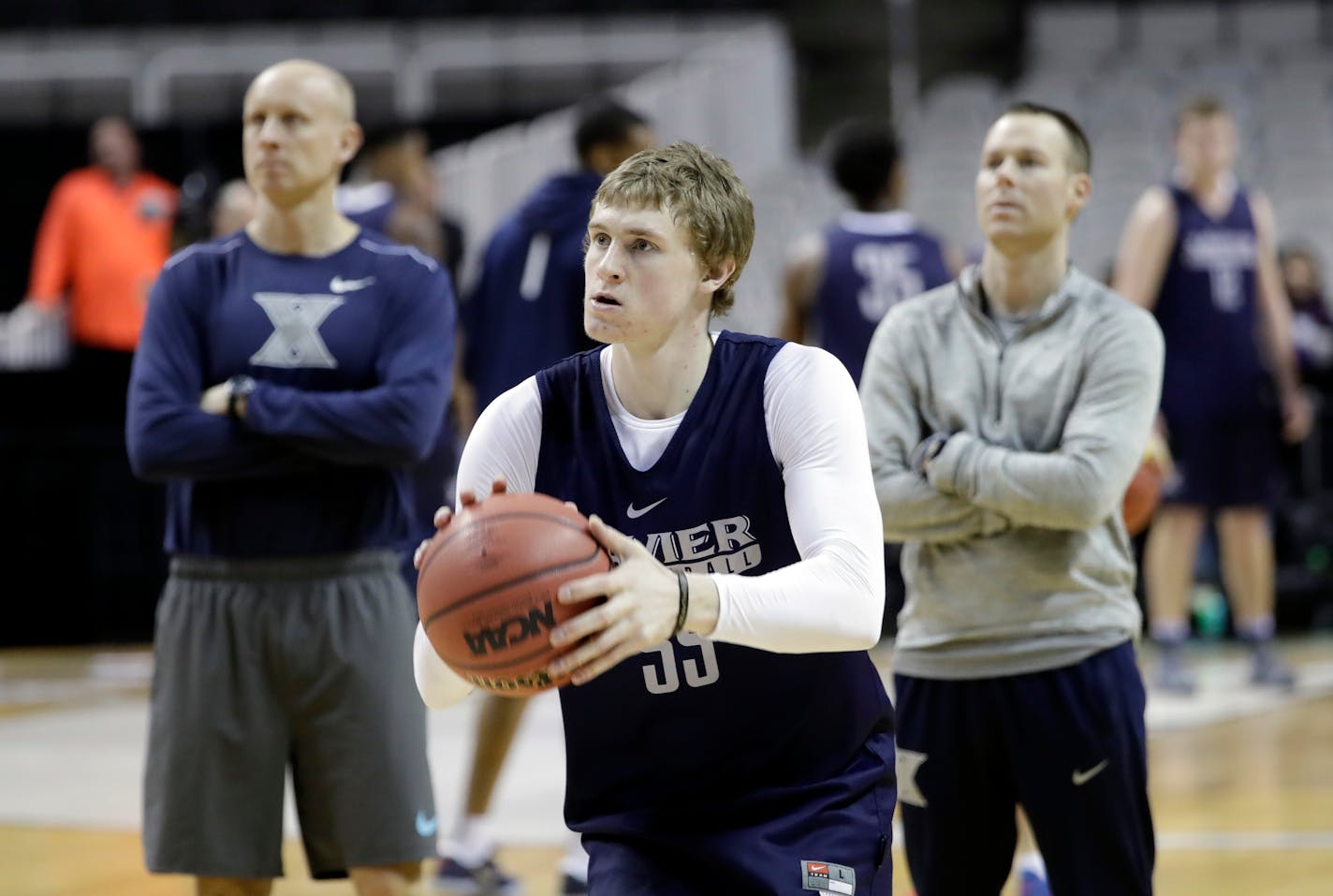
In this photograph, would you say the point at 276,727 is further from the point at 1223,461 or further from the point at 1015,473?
the point at 1223,461

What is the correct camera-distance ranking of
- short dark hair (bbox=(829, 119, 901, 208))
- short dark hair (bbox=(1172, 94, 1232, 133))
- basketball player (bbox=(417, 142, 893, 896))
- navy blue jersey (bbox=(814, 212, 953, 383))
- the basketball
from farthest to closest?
short dark hair (bbox=(1172, 94, 1232, 133)), navy blue jersey (bbox=(814, 212, 953, 383)), short dark hair (bbox=(829, 119, 901, 208)), basketball player (bbox=(417, 142, 893, 896)), the basketball

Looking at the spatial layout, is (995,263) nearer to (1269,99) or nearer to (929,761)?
(929,761)

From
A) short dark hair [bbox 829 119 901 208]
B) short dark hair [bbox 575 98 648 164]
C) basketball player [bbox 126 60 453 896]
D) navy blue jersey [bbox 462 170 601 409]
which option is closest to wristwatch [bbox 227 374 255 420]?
basketball player [bbox 126 60 453 896]

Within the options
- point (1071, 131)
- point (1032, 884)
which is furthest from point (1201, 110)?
point (1032, 884)

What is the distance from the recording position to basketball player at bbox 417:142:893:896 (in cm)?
261

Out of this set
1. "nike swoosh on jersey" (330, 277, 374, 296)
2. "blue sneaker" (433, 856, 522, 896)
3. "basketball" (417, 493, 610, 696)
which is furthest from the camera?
"blue sneaker" (433, 856, 522, 896)

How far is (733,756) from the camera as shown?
272 cm

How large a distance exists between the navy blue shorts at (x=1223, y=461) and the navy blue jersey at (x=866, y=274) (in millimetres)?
1682

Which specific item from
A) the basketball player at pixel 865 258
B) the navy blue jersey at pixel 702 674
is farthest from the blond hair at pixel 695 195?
the basketball player at pixel 865 258

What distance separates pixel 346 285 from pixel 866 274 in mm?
3248

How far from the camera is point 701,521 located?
105 inches

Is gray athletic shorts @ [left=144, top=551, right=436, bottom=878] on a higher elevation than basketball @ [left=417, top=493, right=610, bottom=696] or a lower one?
lower

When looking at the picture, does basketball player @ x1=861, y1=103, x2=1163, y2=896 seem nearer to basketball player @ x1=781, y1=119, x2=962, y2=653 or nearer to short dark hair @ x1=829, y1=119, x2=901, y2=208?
short dark hair @ x1=829, y1=119, x2=901, y2=208

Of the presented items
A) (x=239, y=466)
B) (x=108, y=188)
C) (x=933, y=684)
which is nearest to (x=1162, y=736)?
(x=933, y=684)
